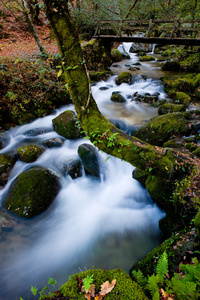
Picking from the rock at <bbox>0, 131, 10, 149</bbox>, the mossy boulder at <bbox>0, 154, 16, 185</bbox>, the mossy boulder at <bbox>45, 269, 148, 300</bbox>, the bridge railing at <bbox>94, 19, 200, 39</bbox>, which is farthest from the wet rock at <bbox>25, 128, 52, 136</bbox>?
the bridge railing at <bbox>94, 19, 200, 39</bbox>

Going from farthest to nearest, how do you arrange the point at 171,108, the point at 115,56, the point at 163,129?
the point at 115,56 < the point at 171,108 < the point at 163,129

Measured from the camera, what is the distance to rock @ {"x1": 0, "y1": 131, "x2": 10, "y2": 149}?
24.1ft

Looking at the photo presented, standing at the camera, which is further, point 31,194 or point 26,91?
point 26,91

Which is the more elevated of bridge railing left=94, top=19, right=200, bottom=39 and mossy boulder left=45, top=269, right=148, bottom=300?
bridge railing left=94, top=19, right=200, bottom=39

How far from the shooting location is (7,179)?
6109 millimetres

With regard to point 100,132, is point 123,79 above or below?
above

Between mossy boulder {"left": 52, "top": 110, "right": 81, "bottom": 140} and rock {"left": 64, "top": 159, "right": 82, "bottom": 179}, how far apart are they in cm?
159

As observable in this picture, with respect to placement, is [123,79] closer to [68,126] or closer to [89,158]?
[68,126]

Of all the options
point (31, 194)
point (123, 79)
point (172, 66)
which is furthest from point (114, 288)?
point (172, 66)

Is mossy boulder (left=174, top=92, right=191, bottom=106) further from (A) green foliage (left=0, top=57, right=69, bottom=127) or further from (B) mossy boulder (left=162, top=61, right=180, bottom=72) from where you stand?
(A) green foliage (left=0, top=57, right=69, bottom=127)

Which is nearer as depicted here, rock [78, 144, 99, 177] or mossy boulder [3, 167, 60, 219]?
mossy boulder [3, 167, 60, 219]

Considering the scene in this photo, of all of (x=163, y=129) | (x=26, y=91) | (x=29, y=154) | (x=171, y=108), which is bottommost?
(x=29, y=154)

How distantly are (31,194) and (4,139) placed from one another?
12.9 feet

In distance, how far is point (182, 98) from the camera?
9.59 m
